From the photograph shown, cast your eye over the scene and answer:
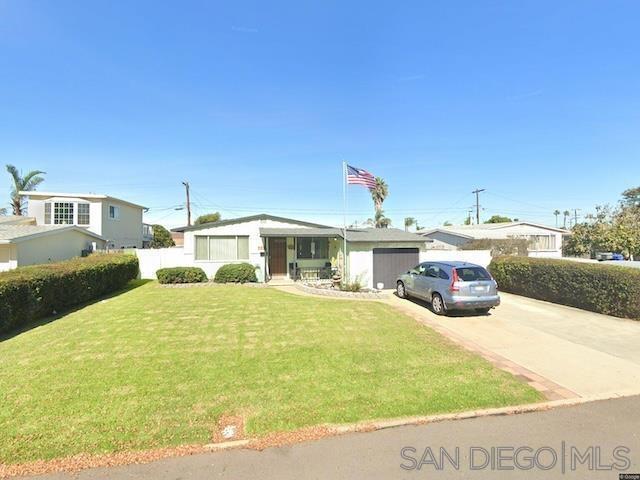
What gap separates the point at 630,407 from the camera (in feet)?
15.4

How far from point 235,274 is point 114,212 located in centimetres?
1503

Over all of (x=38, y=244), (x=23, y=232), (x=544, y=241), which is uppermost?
(x=23, y=232)

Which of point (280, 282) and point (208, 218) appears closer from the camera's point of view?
point (280, 282)

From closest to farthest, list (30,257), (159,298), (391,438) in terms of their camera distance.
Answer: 1. (391,438)
2. (159,298)
3. (30,257)

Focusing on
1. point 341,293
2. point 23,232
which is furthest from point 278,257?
point 23,232

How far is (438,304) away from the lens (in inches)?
421

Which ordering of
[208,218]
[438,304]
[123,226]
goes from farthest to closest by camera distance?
[208,218] → [123,226] → [438,304]

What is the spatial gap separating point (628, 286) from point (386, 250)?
333 inches

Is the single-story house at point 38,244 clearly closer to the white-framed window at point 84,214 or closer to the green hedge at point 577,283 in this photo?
the white-framed window at point 84,214

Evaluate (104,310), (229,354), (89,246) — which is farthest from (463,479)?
(89,246)

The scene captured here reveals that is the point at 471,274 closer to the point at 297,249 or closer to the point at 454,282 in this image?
the point at 454,282

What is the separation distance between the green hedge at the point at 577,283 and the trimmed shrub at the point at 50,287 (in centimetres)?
1621

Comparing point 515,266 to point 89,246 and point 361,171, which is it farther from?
point 89,246

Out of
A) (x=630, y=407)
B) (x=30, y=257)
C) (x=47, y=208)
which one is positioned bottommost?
(x=630, y=407)
